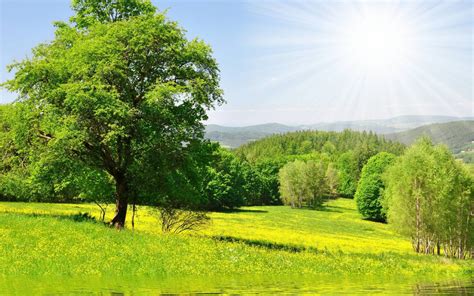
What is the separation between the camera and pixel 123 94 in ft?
118

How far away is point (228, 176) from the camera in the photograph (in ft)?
463

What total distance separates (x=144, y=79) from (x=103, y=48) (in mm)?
4073

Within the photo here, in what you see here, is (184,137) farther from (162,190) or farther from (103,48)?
(103,48)

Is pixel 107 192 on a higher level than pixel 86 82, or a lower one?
lower

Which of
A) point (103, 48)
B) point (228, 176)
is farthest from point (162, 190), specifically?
point (228, 176)

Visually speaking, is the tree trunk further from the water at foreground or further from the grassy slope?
the water at foreground

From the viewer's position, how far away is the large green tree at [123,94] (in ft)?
112

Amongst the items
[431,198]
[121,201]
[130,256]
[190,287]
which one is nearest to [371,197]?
[431,198]

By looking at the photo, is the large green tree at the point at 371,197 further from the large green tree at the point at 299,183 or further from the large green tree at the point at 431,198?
the large green tree at the point at 431,198

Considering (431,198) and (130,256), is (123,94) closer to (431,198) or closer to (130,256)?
(130,256)

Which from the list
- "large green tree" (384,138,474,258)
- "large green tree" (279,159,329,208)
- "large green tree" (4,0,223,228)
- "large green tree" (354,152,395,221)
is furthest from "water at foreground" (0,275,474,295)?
"large green tree" (279,159,329,208)

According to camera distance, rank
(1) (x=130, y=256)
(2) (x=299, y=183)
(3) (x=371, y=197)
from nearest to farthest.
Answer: (1) (x=130, y=256), (3) (x=371, y=197), (2) (x=299, y=183)

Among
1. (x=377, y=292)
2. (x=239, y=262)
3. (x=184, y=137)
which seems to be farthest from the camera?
(x=184, y=137)

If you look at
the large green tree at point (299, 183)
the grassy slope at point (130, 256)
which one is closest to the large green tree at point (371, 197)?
the large green tree at point (299, 183)
